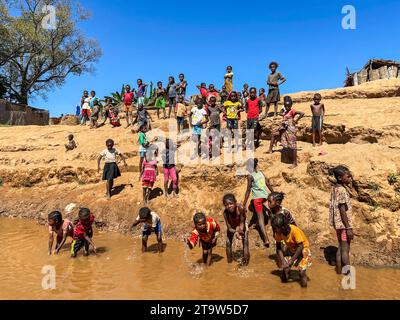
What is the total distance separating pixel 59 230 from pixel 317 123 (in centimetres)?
641

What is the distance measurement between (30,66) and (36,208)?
2024 centimetres

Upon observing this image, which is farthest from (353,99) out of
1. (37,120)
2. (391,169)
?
(37,120)

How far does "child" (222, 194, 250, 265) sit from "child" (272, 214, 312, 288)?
30.3 inches

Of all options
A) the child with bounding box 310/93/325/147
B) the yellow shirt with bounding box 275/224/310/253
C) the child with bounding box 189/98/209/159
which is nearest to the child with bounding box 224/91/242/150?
the child with bounding box 189/98/209/159

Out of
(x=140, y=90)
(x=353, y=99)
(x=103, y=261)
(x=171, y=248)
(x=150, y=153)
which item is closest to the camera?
(x=103, y=261)

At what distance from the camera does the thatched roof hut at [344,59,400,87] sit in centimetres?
1642

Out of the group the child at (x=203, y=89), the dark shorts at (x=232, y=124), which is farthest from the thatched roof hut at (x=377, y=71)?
the dark shorts at (x=232, y=124)

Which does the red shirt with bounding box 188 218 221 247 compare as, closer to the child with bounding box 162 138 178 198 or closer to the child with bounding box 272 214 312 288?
the child with bounding box 272 214 312 288

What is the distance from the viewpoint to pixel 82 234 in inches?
251

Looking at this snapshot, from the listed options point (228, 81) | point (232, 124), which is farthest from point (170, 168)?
point (228, 81)

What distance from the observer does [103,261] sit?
6098 millimetres

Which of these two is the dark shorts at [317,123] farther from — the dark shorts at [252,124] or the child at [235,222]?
the child at [235,222]

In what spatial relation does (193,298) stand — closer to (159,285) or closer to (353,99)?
(159,285)

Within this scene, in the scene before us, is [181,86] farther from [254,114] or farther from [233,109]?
[254,114]
